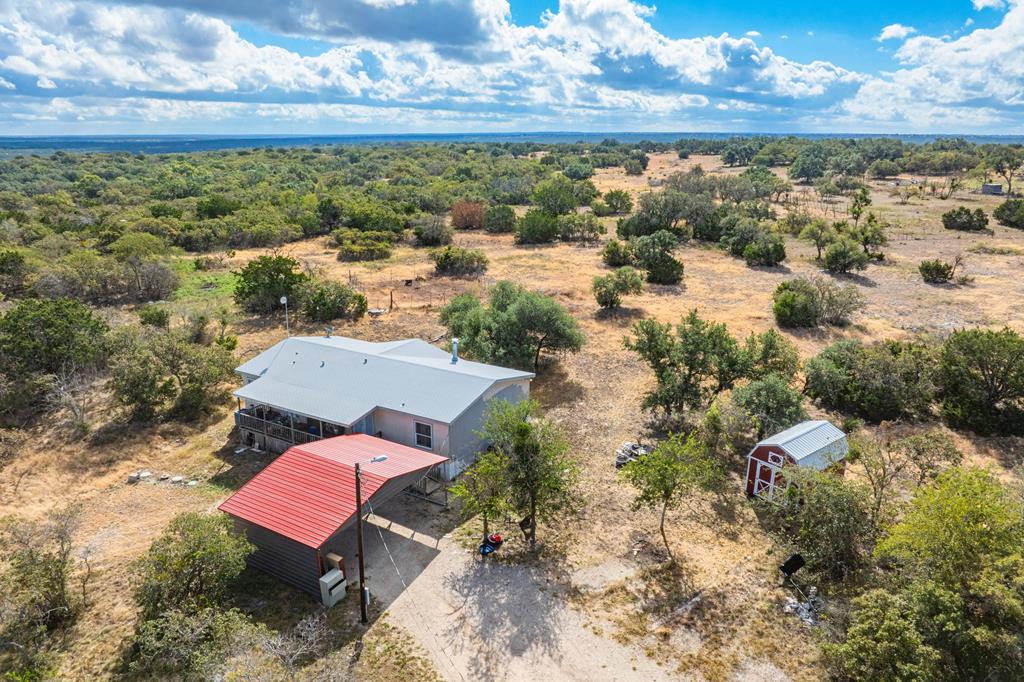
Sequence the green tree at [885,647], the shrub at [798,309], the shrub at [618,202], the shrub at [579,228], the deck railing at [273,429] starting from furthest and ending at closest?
1. the shrub at [618,202]
2. the shrub at [579,228]
3. the shrub at [798,309]
4. the deck railing at [273,429]
5. the green tree at [885,647]

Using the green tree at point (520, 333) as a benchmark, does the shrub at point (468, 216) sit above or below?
below

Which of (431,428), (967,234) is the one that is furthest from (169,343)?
(967,234)

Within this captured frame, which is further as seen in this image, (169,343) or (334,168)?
(334,168)

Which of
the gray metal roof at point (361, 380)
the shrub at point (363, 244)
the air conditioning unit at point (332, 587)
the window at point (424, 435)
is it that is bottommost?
the shrub at point (363, 244)

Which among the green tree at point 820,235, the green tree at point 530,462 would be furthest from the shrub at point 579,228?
the green tree at point 530,462

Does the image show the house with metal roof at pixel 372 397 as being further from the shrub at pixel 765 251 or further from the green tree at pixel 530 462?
the shrub at pixel 765 251

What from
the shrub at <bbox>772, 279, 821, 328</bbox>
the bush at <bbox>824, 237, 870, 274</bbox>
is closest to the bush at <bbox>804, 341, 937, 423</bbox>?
the shrub at <bbox>772, 279, 821, 328</bbox>

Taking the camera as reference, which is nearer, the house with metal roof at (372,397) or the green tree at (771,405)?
the house with metal roof at (372,397)

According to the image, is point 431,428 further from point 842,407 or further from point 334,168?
point 334,168
